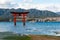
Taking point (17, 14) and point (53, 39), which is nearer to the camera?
point (53, 39)

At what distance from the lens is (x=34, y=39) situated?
3278 cm

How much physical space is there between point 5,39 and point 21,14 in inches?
2824

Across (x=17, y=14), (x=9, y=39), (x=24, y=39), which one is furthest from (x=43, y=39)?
(x=17, y=14)

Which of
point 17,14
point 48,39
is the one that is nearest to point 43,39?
point 48,39

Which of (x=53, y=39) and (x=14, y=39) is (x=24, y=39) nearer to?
(x=14, y=39)

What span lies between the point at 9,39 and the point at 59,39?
7152 millimetres

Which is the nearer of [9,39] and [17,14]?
[9,39]

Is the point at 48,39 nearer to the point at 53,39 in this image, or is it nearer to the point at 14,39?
the point at 53,39

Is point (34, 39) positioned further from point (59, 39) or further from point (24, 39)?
point (59, 39)

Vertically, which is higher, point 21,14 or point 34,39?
point 34,39

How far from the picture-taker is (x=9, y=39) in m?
32.7

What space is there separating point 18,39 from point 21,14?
72225 mm

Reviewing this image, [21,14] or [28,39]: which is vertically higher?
[28,39]

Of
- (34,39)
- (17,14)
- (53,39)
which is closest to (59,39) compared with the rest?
(53,39)
